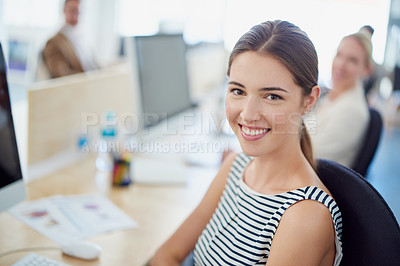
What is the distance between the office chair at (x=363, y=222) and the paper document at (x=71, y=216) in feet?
2.30

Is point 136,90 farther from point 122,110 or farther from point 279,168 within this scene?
point 279,168

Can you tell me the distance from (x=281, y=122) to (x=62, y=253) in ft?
2.38

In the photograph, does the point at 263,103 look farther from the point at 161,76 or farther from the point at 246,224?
the point at 161,76

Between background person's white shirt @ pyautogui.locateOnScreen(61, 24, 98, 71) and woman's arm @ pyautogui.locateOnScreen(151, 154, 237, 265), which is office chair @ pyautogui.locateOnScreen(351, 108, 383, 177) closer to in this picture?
woman's arm @ pyautogui.locateOnScreen(151, 154, 237, 265)

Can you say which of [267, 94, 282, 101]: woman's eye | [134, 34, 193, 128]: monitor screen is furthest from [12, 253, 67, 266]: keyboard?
[134, 34, 193, 128]: monitor screen

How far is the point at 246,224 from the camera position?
3.39 feet

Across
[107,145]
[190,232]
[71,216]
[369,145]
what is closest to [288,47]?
[190,232]

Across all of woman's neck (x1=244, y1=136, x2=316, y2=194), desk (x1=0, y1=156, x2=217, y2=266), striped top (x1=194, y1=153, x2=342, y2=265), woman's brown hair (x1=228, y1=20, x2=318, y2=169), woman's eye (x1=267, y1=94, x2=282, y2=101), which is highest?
woman's brown hair (x1=228, y1=20, x2=318, y2=169)

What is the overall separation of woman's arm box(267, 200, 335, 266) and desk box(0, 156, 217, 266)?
45cm

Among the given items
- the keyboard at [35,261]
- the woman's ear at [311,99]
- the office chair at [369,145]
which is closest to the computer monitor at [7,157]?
the keyboard at [35,261]

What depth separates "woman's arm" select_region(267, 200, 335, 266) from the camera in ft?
2.91

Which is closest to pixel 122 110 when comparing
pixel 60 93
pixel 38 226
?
pixel 60 93

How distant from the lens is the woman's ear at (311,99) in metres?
1.01

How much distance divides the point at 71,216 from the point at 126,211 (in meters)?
0.19
